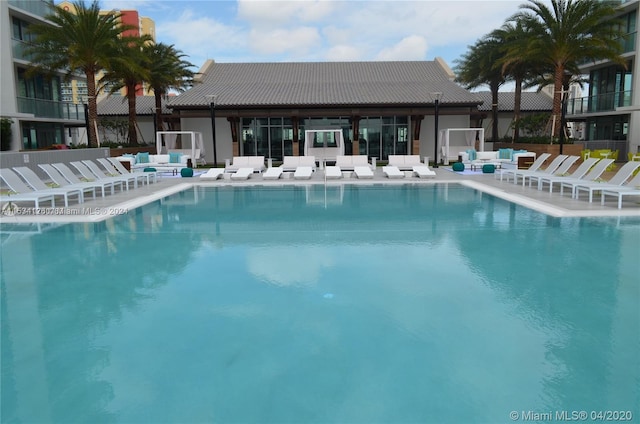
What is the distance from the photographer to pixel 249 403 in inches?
159

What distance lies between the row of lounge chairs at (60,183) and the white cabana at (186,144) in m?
6.63

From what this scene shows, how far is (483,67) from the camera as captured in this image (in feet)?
101

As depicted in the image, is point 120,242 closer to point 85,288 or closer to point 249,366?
point 85,288

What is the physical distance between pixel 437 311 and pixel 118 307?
3.76m

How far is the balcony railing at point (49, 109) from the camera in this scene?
28703mm

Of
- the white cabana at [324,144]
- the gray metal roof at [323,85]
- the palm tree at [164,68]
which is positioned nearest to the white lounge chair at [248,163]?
the white cabana at [324,144]

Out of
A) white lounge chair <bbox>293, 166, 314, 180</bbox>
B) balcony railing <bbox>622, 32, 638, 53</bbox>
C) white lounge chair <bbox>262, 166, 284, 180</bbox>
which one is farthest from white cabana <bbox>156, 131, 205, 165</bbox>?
balcony railing <bbox>622, 32, 638, 53</bbox>

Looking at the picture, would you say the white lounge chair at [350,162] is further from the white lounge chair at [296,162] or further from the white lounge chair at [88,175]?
the white lounge chair at [88,175]

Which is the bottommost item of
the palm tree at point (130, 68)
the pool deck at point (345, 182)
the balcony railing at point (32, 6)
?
the pool deck at point (345, 182)

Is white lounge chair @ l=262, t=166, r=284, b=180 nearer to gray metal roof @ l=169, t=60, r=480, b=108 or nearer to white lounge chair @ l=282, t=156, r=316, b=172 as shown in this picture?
white lounge chair @ l=282, t=156, r=316, b=172

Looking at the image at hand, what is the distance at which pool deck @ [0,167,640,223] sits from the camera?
11.7 meters

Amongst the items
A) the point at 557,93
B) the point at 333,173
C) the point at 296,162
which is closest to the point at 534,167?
the point at 333,173

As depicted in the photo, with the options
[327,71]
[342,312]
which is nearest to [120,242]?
[342,312]

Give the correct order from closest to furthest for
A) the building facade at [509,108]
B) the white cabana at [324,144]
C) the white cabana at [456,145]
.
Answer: the white cabana at [324,144], the white cabana at [456,145], the building facade at [509,108]
